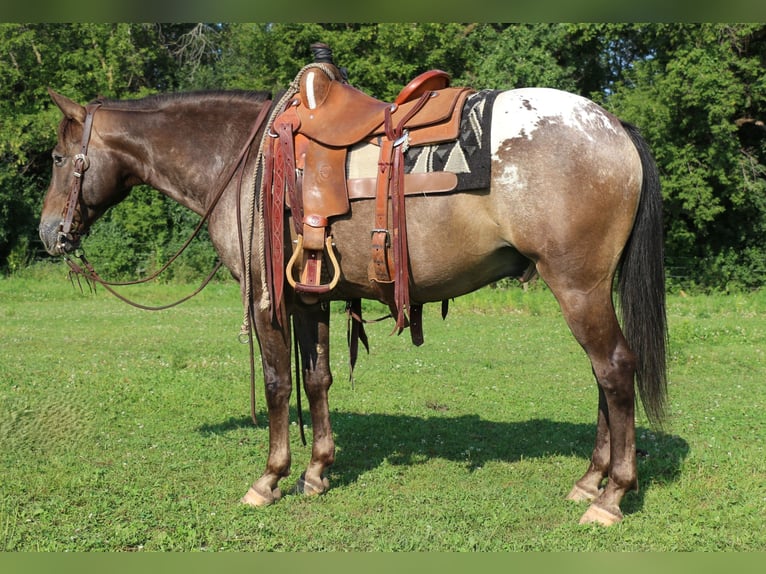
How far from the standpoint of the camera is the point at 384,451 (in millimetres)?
5914

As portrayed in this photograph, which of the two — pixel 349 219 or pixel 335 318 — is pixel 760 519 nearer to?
pixel 349 219

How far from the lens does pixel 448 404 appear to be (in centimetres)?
751

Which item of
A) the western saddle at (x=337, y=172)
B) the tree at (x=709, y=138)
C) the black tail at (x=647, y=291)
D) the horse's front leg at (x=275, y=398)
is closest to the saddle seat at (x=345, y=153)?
the western saddle at (x=337, y=172)

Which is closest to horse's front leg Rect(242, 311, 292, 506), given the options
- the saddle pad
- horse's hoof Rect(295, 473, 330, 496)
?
horse's hoof Rect(295, 473, 330, 496)

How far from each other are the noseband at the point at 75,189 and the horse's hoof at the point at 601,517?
3920 mm

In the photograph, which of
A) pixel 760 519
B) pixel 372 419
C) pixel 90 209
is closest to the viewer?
pixel 760 519

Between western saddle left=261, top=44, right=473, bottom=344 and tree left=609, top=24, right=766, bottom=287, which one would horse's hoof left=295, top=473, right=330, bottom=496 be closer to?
western saddle left=261, top=44, right=473, bottom=344

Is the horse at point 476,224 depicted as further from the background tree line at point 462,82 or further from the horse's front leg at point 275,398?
the background tree line at point 462,82

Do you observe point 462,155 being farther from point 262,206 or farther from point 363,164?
point 262,206

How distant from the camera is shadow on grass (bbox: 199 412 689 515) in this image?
547 cm

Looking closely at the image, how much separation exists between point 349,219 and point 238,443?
255 centimetres

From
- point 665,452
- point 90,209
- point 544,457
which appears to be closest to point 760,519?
point 665,452

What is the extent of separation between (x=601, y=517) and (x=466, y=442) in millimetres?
1872

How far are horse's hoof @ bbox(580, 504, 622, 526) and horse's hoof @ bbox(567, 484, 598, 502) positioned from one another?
371 mm
